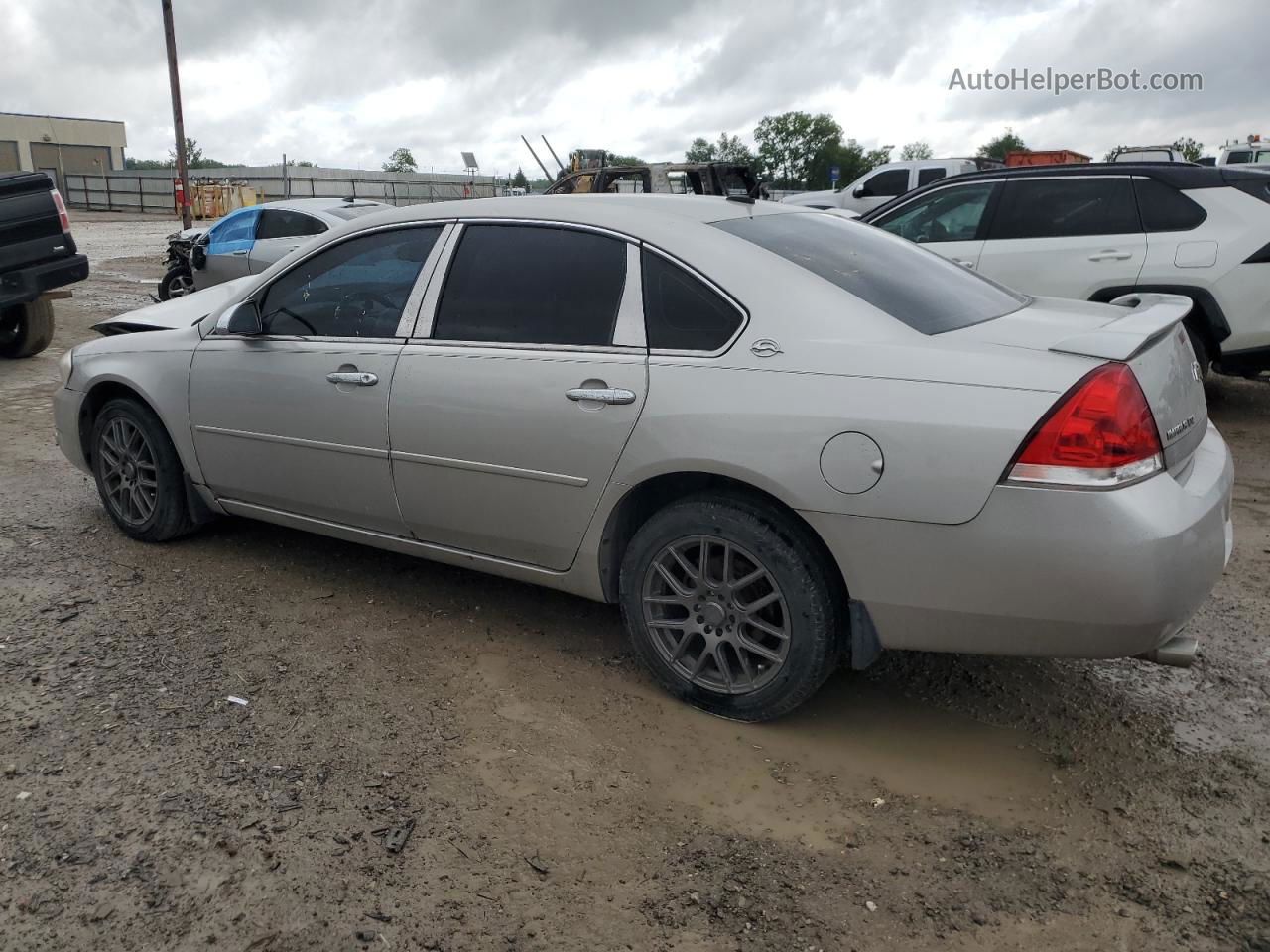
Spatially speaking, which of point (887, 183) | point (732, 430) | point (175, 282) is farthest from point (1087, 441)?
point (887, 183)

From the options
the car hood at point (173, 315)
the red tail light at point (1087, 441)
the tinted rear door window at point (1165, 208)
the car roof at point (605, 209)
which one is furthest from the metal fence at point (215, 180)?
the red tail light at point (1087, 441)

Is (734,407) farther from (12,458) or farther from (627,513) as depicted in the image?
(12,458)

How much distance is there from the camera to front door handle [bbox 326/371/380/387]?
3.91 m

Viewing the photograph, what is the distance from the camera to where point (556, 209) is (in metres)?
3.74

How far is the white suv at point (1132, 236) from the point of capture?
698 cm

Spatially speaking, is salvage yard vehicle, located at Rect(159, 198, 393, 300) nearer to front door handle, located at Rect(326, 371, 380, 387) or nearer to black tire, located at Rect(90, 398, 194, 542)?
black tire, located at Rect(90, 398, 194, 542)

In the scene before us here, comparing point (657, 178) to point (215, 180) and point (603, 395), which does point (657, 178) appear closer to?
point (603, 395)

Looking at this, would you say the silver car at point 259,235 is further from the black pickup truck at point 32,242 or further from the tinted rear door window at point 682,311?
the tinted rear door window at point 682,311

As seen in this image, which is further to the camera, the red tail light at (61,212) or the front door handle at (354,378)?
the red tail light at (61,212)

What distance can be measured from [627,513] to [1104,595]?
145cm

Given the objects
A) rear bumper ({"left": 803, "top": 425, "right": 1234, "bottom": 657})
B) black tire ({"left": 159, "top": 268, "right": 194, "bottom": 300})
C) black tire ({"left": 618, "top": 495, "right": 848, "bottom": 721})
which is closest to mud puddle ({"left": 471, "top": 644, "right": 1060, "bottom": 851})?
black tire ({"left": 618, "top": 495, "right": 848, "bottom": 721})

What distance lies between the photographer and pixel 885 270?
352cm

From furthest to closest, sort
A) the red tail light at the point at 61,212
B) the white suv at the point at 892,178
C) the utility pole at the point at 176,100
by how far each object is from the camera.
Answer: the utility pole at the point at 176,100
the white suv at the point at 892,178
the red tail light at the point at 61,212

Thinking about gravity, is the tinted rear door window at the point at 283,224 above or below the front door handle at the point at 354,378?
above
